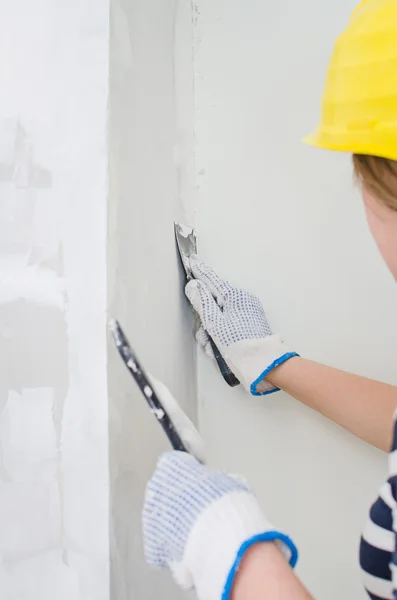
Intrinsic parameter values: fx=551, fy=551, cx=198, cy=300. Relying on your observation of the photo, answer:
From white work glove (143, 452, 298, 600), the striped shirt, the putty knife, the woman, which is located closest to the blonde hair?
the woman

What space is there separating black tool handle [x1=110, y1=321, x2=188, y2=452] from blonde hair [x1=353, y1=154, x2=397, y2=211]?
34 cm

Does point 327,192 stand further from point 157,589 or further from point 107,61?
point 157,589

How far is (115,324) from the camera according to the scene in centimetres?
66

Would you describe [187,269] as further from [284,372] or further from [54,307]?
[54,307]

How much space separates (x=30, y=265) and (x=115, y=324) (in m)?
0.16

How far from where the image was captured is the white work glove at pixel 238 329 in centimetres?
100

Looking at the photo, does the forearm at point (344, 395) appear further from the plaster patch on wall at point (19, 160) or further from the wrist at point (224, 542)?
the plaster patch on wall at point (19, 160)

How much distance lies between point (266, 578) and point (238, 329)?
1.63 ft

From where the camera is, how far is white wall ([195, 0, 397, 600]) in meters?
1.05

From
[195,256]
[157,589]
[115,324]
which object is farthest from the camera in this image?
[195,256]

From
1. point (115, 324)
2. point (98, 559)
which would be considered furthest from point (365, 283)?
point (98, 559)

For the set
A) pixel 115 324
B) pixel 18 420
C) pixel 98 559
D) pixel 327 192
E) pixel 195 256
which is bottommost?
pixel 98 559

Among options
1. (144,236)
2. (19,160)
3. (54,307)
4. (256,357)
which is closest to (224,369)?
(256,357)

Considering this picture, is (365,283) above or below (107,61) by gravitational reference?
below
